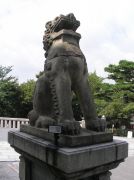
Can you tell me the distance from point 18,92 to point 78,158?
1138 inches

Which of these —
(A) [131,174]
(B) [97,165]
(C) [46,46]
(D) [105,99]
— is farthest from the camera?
(D) [105,99]

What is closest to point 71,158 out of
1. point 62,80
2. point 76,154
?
point 76,154

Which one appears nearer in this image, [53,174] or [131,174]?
[53,174]

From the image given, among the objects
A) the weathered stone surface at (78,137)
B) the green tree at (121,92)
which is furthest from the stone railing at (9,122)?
the weathered stone surface at (78,137)

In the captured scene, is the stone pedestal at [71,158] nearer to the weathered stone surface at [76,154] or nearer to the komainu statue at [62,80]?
the weathered stone surface at [76,154]

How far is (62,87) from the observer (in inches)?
146

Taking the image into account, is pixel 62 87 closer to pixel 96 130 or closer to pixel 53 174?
pixel 96 130

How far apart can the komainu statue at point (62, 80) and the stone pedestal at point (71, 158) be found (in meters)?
0.32

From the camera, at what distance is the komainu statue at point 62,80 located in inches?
147

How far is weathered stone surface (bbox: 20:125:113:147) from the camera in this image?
10.8ft

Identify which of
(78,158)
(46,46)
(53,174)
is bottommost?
(53,174)

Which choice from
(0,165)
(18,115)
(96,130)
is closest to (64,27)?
(96,130)

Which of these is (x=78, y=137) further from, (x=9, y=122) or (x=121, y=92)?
(x=121, y=92)

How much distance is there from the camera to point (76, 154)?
10.3 ft
